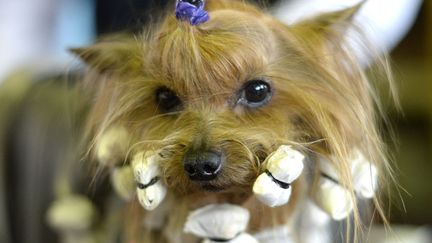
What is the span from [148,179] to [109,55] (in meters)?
0.25

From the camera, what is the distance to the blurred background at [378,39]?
4.05 ft

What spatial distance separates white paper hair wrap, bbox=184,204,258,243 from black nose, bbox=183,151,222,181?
0.34 ft

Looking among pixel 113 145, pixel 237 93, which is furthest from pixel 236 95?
pixel 113 145

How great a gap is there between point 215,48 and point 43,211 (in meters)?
0.63

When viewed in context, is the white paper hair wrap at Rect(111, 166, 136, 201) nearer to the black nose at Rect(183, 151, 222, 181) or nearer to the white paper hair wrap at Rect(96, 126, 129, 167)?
the white paper hair wrap at Rect(96, 126, 129, 167)

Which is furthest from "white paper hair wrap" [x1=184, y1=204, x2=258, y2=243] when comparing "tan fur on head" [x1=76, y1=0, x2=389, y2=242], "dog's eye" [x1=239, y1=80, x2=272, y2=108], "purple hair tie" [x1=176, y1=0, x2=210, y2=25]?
"purple hair tie" [x1=176, y1=0, x2=210, y2=25]

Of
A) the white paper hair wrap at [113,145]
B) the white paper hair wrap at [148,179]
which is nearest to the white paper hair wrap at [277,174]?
the white paper hair wrap at [148,179]

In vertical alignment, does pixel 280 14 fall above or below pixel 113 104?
above

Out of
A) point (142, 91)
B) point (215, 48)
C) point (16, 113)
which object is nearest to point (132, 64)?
point (142, 91)

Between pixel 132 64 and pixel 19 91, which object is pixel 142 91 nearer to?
pixel 132 64

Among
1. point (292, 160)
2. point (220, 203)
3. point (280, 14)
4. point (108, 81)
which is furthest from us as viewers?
point (280, 14)

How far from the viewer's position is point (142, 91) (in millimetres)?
921

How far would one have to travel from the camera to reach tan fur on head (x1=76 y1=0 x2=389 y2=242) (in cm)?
81

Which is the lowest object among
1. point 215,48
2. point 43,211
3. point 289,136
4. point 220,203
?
point 43,211
